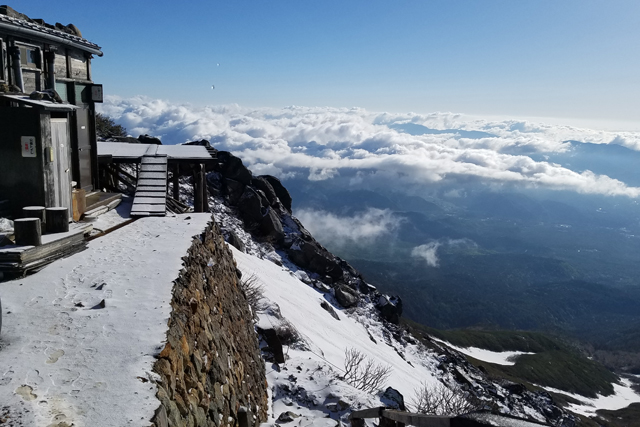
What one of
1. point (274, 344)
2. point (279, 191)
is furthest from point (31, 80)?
point (279, 191)

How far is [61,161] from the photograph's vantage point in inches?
358

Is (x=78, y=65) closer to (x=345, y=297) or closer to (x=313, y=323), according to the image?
(x=313, y=323)

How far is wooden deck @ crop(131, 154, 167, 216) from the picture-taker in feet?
37.9

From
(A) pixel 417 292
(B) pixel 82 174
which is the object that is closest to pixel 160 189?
(B) pixel 82 174

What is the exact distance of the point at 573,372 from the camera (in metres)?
107

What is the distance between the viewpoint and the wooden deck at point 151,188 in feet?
37.9

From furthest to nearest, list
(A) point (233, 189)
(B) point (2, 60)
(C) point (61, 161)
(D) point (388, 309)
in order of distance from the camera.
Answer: (D) point (388, 309), (A) point (233, 189), (B) point (2, 60), (C) point (61, 161)

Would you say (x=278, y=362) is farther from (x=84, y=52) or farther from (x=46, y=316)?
(x=84, y=52)

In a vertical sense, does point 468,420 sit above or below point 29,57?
below

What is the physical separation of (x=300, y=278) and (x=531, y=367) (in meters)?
92.2

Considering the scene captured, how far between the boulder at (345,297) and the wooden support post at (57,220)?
26.4 m

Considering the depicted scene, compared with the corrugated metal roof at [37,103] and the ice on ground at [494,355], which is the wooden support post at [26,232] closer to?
the corrugated metal roof at [37,103]

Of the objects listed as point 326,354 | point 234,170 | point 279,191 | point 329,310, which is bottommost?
point 329,310

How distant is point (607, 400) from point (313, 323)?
363 ft
